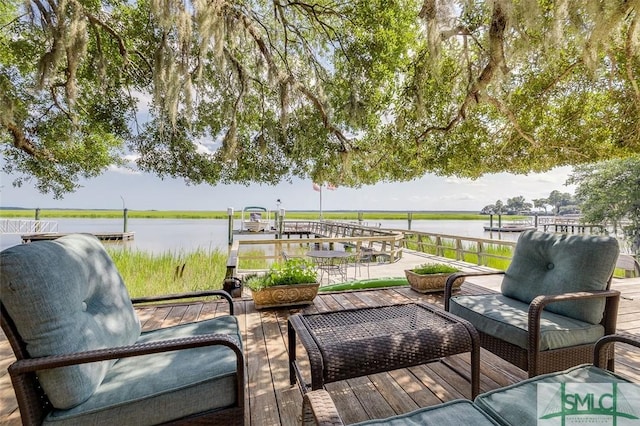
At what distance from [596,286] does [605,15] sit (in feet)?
6.84

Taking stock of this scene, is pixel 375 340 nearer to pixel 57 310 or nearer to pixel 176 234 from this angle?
pixel 57 310

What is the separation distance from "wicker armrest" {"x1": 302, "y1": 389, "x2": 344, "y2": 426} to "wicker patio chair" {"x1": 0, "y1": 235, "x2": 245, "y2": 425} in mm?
377

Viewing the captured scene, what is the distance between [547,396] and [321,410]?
0.88 m

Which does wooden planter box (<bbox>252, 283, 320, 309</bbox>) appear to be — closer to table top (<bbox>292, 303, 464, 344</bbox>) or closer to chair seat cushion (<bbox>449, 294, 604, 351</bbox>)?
table top (<bbox>292, 303, 464, 344</bbox>)

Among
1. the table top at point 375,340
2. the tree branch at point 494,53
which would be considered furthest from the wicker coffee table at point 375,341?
the tree branch at point 494,53

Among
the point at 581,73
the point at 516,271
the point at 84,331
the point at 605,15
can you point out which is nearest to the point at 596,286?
the point at 516,271

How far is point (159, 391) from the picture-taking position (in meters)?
1.20

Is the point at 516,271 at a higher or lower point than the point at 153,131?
lower

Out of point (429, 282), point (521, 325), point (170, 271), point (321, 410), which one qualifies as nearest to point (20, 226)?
point (170, 271)

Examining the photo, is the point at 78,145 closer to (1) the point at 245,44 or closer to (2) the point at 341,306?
(1) the point at 245,44

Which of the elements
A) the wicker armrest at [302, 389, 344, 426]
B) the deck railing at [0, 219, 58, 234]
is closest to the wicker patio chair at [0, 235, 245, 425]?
the wicker armrest at [302, 389, 344, 426]

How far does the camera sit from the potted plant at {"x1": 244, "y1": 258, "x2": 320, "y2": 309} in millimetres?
3408

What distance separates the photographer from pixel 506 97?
13.2ft

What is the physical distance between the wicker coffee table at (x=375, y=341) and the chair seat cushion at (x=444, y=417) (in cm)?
38
